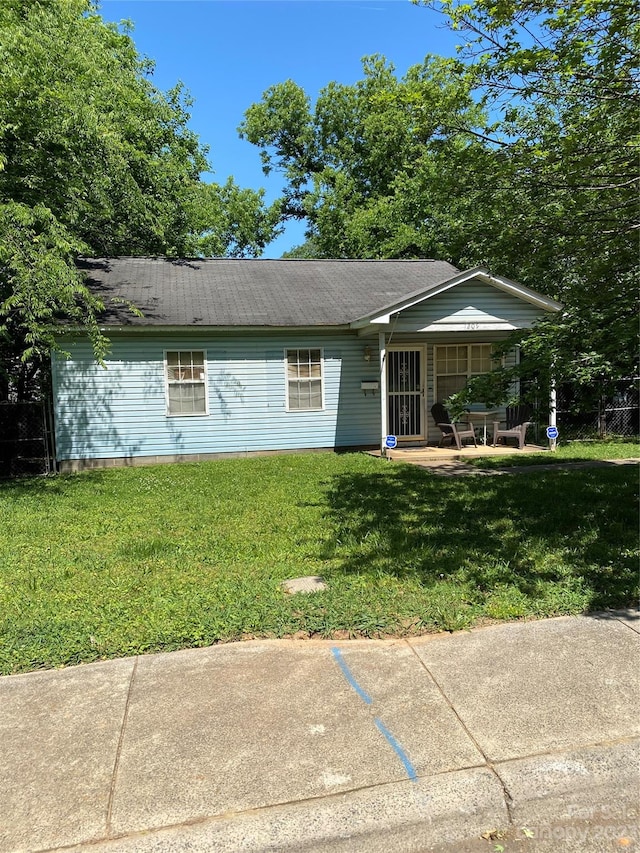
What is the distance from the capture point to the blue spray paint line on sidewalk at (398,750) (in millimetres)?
2484

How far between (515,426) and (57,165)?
428 inches

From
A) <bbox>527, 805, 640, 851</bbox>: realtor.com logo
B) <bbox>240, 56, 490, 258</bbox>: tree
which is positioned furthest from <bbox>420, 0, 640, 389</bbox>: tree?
<bbox>240, 56, 490, 258</bbox>: tree

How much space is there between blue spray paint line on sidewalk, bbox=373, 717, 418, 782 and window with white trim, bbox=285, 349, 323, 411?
10.0 metres

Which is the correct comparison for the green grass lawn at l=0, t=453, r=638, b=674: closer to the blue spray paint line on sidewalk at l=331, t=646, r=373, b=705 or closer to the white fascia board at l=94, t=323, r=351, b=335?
the blue spray paint line on sidewalk at l=331, t=646, r=373, b=705

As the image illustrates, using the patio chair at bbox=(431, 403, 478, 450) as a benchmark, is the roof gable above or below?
above

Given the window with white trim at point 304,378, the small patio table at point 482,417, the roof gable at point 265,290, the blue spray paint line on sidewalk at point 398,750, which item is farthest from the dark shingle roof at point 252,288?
the blue spray paint line on sidewalk at point 398,750

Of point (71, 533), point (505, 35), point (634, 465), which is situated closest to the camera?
point (505, 35)

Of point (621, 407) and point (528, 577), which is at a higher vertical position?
point (621, 407)

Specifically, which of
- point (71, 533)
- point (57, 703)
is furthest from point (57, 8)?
point (57, 703)

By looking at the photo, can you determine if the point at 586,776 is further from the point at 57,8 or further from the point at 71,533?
the point at 57,8

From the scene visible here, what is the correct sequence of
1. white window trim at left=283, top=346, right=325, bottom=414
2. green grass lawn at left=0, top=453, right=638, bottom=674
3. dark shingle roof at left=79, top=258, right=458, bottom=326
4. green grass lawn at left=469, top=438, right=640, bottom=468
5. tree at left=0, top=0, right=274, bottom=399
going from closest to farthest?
1. green grass lawn at left=0, top=453, right=638, bottom=674
2. tree at left=0, top=0, right=274, bottom=399
3. green grass lawn at left=469, top=438, right=640, bottom=468
4. dark shingle roof at left=79, top=258, right=458, bottom=326
5. white window trim at left=283, top=346, right=325, bottom=414

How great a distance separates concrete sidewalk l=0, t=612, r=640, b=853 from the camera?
7.38ft

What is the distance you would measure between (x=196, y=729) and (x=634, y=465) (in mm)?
9125

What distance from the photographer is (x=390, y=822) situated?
2281 millimetres
